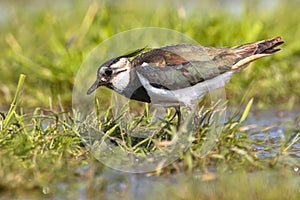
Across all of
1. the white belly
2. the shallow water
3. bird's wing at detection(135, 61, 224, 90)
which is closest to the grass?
the shallow water

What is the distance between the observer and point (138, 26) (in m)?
8.23

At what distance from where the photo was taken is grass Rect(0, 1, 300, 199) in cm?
432

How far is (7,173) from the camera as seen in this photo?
4.38 metres

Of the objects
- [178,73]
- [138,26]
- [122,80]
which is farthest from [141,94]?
[138,26]

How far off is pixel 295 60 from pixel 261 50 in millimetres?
2482

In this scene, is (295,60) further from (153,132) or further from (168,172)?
(168,172)

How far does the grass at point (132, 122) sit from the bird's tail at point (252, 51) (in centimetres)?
30

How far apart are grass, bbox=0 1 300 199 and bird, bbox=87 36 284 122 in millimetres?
196

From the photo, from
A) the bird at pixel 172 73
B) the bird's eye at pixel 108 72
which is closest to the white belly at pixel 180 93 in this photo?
the bird at pixel 172 73

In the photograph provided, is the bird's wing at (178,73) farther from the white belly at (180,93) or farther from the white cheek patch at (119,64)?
the white cheek patch at (119,64)

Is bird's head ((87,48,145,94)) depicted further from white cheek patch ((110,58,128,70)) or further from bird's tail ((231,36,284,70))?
bird's tail ((231,36,284,70))

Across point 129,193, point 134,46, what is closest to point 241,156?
point 129,193

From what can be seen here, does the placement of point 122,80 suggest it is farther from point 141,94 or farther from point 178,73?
point 178,73

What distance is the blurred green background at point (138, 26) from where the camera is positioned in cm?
728
